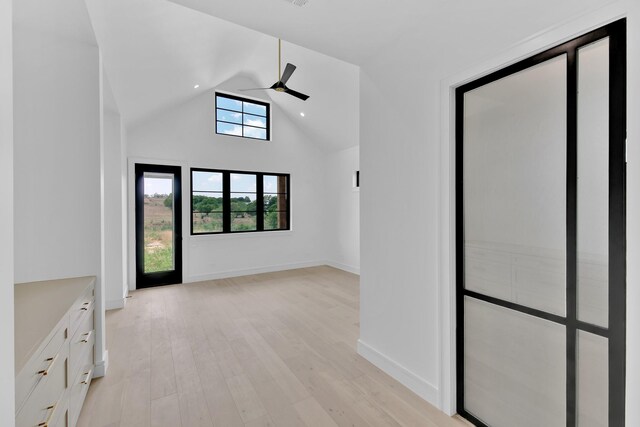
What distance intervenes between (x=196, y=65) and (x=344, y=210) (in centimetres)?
377

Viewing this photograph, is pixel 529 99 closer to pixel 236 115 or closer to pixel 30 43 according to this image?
pixel 30 43

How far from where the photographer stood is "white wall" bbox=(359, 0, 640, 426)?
5.54 feet

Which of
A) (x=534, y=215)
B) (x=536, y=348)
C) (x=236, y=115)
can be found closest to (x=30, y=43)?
(x=534, y=215)

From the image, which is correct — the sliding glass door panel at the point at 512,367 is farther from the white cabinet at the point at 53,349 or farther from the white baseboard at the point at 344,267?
the white baseboard at the point at 344,267

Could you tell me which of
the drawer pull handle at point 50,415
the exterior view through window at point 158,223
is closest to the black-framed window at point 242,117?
the exterior view through window at point 158,223

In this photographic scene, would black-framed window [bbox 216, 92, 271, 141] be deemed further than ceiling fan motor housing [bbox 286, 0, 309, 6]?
Yes

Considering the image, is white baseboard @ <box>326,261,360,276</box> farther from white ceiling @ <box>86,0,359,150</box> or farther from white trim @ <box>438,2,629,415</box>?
white trim @ <box>438,2,629,415</box>

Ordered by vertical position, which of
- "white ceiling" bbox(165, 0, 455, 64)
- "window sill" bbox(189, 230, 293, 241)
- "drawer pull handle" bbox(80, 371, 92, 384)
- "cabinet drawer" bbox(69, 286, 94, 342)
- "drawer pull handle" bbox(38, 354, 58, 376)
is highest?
"white ceiling" bbox(165, 0, 455, 64)

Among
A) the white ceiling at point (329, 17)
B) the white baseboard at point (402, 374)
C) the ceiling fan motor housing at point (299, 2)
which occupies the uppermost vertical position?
the white ceiling at point (329, 17)

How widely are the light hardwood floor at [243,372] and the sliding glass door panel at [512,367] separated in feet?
0.96

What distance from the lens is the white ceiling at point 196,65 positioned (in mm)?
2570

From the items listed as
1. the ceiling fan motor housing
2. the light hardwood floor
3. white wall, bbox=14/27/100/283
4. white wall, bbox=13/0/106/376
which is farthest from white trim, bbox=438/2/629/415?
white wall, bbox=14/27/100/283

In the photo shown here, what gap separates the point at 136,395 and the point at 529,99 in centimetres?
313

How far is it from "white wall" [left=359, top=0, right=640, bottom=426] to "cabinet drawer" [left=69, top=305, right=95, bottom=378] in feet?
6.78
